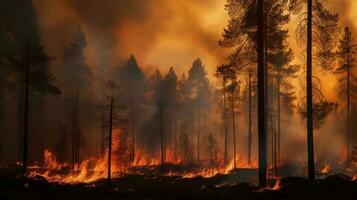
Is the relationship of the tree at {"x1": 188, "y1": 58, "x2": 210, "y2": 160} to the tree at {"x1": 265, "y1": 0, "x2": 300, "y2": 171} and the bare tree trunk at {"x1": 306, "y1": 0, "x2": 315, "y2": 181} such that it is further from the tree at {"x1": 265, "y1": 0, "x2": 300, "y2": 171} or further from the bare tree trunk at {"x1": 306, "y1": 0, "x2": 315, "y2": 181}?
the bare tree trunk at {"x1": 306, "y1": 0, "x2": 315, "y2": 181}

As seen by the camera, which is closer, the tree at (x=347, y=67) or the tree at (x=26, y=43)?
the tree at (x=26, y=43)

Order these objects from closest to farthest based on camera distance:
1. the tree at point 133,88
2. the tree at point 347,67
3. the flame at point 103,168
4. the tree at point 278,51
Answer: the tree at point 278,51 < the flame at point 103,168 < the tree at point 347,67 < the tree at point 133,88

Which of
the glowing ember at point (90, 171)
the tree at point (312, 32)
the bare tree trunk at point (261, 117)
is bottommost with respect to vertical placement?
the glowing ember at point (90, 171)

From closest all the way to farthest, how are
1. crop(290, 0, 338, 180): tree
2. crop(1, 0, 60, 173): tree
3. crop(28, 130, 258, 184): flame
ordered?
crop(290, 0, 338, 180): tree
crop(1, 0, 60, 173): tree
crop(28, 130, 258, 184): flame

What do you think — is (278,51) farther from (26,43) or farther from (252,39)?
(26,43)

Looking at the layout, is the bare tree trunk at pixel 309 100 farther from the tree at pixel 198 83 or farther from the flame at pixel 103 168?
the tree at pixel 198 83

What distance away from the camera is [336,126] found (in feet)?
228

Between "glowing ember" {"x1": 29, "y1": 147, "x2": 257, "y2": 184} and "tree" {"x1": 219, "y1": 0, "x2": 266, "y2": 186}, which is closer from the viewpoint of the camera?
"tree" {"x1": 219, "y1": 0, "x2": 266, "y2": 186}

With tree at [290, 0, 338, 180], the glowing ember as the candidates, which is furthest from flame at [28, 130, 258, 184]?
tree at [290, 0, 338, 180]

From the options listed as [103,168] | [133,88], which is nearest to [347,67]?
[103,168]

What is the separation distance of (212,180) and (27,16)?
21.2 meters

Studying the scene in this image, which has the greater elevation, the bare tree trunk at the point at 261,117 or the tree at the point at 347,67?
the tree at the point at 347,67

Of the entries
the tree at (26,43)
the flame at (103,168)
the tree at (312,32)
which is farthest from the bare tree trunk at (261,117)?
the tree at (26,43)

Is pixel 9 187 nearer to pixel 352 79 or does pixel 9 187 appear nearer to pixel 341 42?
pixel 341 42
